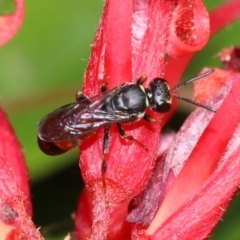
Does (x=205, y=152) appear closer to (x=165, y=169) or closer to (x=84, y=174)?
(x=165, y=169)

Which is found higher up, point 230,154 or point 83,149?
point 230,154

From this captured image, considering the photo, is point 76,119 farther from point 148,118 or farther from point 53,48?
point 53,48

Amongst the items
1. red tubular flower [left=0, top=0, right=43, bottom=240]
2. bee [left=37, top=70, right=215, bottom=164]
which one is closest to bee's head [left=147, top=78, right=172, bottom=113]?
bee [left=37, top=70, right=215, bottom=164]

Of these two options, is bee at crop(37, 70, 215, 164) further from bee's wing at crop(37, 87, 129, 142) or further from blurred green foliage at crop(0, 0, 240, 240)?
blurred green foliage at crop(0, 0, 240, 240)

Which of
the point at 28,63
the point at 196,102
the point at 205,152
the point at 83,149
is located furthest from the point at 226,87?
the point at 28,63

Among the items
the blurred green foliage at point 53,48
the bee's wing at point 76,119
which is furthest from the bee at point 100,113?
the blurred green foliage at point 53,48

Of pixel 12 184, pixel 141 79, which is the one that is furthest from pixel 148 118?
pixel 12 184

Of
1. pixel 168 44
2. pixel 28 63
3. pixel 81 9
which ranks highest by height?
pixel 168 44

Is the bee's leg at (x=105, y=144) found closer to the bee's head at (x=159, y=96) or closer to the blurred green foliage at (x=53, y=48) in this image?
the bee's head at (x=159, y=96)
